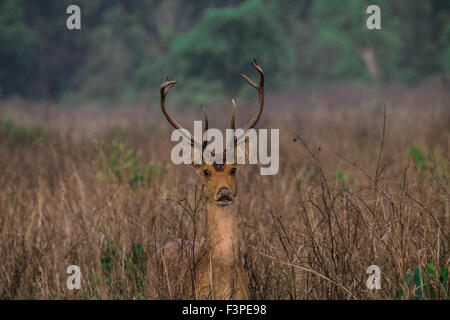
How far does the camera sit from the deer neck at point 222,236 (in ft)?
10.0

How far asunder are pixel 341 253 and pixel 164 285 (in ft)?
3.16

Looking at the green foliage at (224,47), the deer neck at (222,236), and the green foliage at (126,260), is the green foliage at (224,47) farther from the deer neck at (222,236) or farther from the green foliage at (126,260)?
the deer neck at (222,236)

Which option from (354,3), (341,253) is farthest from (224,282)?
(354,3)

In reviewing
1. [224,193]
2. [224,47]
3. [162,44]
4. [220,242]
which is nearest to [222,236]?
[220,242]

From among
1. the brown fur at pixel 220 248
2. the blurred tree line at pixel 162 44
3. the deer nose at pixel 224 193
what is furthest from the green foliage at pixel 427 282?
the blurred tree line at pixel 162 44

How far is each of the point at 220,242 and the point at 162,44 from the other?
24008 millimetres

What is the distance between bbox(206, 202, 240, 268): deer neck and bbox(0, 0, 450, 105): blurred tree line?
16.0m

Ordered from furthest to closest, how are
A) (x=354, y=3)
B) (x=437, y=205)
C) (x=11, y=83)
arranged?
(x=11, y=83) < (x=354, y=3) < (x=437, y=205)

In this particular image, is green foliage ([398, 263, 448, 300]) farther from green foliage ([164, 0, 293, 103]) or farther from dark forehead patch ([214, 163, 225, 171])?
green foliage ([164, 0, 293, 103])

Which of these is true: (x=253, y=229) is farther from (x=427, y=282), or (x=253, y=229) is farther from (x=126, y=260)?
(x=427, y=282)

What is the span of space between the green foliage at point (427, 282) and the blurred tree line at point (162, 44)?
16389 mm

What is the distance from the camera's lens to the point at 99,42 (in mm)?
24938

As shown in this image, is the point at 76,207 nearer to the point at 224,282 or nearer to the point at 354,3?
the point at 224,282

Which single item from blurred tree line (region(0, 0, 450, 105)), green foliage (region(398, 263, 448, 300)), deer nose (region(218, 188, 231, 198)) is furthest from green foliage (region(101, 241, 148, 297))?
blurred tree line (region(0, 0, 450, 105))
